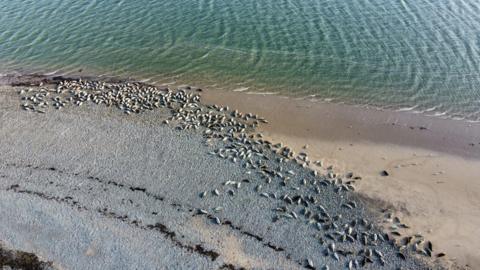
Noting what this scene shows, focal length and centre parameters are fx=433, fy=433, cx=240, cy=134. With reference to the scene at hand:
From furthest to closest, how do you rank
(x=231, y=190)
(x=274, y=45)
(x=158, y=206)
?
(x=274, y=45) → (x=231, y=190) → (x=158, y=206)

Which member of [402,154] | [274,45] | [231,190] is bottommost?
[402,154]

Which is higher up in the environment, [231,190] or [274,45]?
[274,45]

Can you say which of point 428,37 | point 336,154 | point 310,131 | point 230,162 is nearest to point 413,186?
point 336,154

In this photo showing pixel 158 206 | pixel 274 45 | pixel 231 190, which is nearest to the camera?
pixel 158 206

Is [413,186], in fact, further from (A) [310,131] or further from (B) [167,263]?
(B) [167,263]

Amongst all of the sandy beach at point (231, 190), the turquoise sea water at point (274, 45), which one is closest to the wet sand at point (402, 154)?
the sandy beach at point (231, 190)

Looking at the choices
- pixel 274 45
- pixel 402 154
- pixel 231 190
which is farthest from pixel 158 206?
pixel 274 45

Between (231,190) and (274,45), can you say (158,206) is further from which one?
(274,45)
